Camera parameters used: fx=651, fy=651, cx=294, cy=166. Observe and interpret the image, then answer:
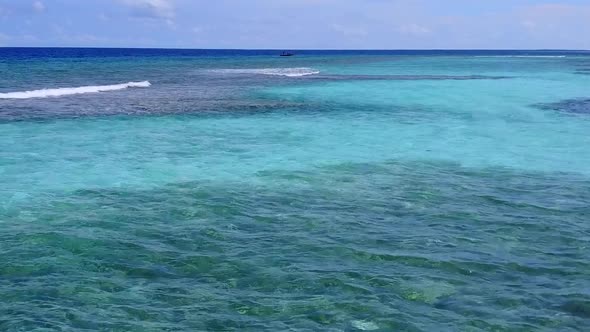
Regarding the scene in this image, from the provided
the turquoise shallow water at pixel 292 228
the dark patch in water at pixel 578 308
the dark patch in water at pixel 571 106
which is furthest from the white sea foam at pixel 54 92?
the dark patch in water at pixel 578 308

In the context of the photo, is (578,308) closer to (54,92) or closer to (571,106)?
(571,106)

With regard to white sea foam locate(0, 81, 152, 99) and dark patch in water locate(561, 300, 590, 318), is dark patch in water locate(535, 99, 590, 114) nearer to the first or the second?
dark patch in water locate(561, 300, 590, 318)

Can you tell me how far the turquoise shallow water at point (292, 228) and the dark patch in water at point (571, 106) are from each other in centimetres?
734

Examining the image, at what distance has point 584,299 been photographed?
895cm

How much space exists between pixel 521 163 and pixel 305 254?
10.2 metres

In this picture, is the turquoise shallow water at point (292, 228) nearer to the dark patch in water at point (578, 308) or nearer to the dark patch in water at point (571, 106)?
the dark patch in water at point (578, 308)

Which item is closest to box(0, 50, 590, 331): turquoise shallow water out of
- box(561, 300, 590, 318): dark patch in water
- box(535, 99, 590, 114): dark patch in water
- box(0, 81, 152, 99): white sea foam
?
box(561, 300, 590, 318): dark patch in water

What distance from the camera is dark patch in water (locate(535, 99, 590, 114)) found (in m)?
32.7

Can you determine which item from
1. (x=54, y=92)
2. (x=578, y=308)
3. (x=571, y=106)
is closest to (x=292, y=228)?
(x=578, y=308)

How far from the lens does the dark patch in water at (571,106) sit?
107 feet

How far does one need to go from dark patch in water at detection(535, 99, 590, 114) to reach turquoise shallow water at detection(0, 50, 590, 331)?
7.34m

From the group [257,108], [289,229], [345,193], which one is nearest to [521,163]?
[345,193]

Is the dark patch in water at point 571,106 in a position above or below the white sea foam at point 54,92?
above

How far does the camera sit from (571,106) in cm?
3462
